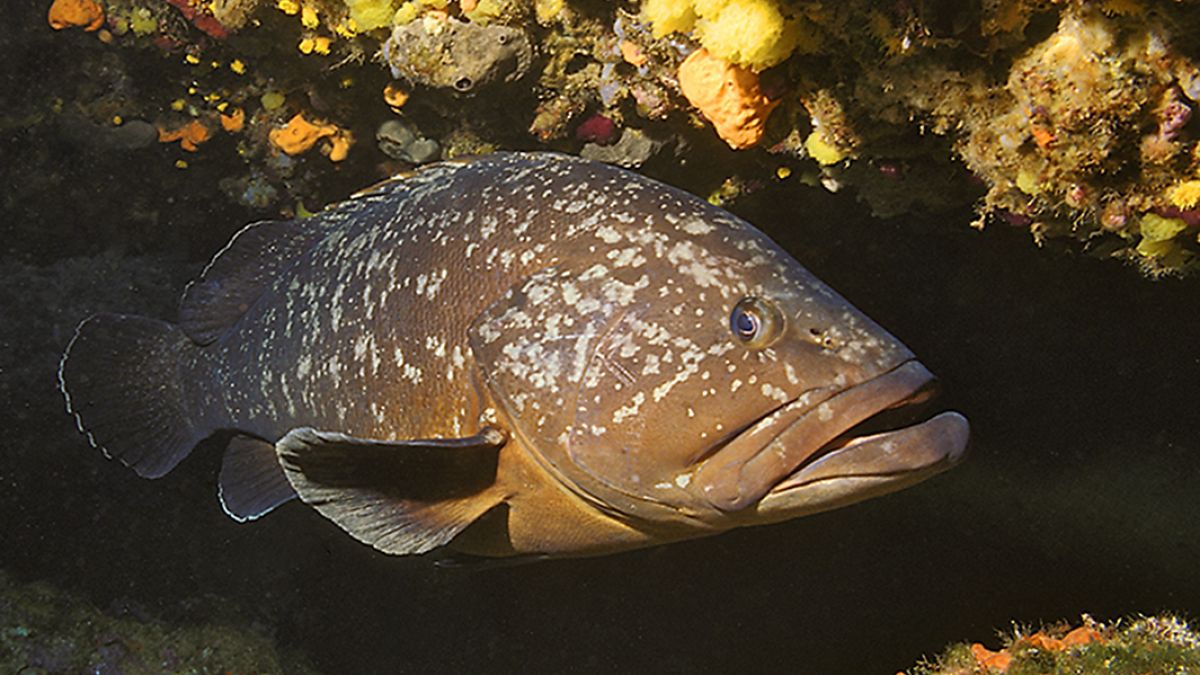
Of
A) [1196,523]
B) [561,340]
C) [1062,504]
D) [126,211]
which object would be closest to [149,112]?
[126,211]

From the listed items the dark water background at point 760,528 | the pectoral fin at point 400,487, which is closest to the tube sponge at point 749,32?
the dark water background at point 760,528

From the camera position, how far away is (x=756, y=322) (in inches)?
94.7

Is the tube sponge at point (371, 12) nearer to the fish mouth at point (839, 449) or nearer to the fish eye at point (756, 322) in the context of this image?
the fish eye at point (756, 322)

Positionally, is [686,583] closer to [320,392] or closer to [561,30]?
[320,392]

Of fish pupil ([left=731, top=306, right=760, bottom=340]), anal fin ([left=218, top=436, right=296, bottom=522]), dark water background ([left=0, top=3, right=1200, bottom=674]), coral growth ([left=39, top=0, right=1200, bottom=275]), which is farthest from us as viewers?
dark water background ([left=0, top=3, right=1200, bottom=674])

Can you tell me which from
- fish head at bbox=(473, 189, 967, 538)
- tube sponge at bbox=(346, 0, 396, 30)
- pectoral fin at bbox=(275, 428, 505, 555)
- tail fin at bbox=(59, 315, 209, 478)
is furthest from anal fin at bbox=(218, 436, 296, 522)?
tube sponge at bbox=(346, 0, 396, 30)

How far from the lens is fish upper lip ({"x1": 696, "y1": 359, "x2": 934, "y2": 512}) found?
85.8 inches

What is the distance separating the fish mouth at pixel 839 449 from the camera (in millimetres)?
2162

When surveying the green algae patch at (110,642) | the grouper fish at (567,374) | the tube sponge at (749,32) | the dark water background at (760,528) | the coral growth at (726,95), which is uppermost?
the tube sponge at (749,32)

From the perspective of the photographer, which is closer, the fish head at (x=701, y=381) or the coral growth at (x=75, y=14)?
the fish head at (x=701, y=381)

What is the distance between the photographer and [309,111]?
499 centimetres

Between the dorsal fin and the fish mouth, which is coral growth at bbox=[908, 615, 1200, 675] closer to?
the fish mouth

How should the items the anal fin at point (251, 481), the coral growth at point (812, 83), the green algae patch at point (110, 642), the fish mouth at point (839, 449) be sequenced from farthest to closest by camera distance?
the green algae patch at point (110, 642) < the anal fin at point (251, 481) < the coral growth at point (812, 83) < the fish mouth at point (839, 449)

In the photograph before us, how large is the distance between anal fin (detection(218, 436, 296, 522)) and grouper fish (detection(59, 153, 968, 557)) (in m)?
0.35
